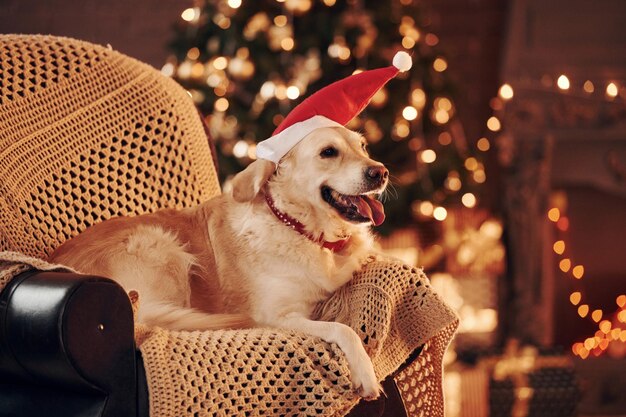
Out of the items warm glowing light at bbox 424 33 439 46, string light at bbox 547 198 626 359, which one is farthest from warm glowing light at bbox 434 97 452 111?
string light at bbox 547 198 626 359

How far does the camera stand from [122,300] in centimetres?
150

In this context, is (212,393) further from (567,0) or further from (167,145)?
(567,0)

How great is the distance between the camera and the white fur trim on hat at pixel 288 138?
6.55 ft

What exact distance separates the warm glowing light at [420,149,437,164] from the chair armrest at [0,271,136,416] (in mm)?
2170

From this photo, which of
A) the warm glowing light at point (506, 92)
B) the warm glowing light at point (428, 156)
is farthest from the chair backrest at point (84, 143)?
the warm glowing light at point (506, 92)

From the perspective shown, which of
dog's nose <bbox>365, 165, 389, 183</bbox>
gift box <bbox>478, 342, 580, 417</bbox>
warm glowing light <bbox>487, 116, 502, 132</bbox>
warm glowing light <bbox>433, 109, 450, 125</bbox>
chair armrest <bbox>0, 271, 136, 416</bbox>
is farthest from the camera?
warm glowing light <bbox>487, 116, 502, 132</bbox>

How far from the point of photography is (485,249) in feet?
12.5

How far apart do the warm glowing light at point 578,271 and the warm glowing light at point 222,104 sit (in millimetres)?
1784

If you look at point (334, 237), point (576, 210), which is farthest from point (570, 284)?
point (334, 237)

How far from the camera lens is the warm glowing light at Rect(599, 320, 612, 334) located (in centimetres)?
392

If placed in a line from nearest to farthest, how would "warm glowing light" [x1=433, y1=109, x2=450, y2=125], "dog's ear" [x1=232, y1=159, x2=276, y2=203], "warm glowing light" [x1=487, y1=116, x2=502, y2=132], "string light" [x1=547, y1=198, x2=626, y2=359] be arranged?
1. "dog's ear" [x1=232, y1=159, x2=276, y2=203]
2. "warm glowing light" [x1=433, y1=109, x2=450, y2=125]
3. "string light" [x1=547, y1=198, x2=626, y2=359]
4. "warm glowing light" [x1=487, y1=116, x2=502, y2=132]

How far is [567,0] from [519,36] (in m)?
0.27

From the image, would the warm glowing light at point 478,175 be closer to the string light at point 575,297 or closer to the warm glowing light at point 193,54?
the string light at point 575,297

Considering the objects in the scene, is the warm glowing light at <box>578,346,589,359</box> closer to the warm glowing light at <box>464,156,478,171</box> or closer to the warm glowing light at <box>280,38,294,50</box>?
the warm glowing light at <box>464,156,478,171</box>
